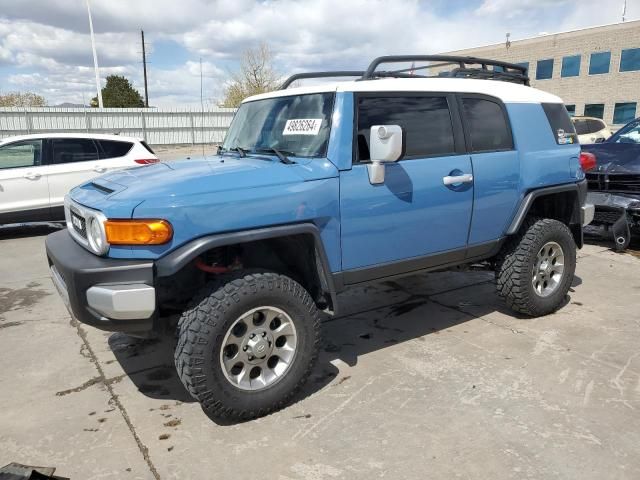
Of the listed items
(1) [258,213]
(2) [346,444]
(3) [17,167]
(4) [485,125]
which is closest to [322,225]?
(1) [258,213]

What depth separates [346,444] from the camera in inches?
107

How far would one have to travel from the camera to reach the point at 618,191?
6.53m

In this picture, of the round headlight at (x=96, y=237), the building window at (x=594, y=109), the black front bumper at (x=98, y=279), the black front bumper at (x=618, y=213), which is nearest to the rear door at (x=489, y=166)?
the black front bumper at (x=98, y=279)

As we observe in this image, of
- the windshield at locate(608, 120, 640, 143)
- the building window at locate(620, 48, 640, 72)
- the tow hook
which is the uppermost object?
the building window at locate(620, 48, 640, 72)

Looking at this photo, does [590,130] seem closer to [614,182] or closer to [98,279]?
[614,182]

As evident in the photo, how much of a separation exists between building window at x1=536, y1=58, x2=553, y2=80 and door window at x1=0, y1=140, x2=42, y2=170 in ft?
141

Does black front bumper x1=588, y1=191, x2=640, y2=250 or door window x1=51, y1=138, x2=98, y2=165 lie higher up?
door window x1=51, y1=138, x2=98, y2=165

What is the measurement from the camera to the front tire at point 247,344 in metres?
2.72

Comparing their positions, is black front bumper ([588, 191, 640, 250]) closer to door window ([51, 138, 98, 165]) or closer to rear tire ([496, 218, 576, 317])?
rear tire ([496, 218, 576, 317])

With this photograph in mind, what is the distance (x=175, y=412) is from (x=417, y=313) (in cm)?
240

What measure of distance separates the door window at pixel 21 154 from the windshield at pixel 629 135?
9.01 m

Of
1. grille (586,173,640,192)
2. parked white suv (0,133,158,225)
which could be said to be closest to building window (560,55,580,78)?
grille (586,173,640,192)

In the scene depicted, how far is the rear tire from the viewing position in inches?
164

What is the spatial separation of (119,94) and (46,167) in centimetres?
A: 3743
